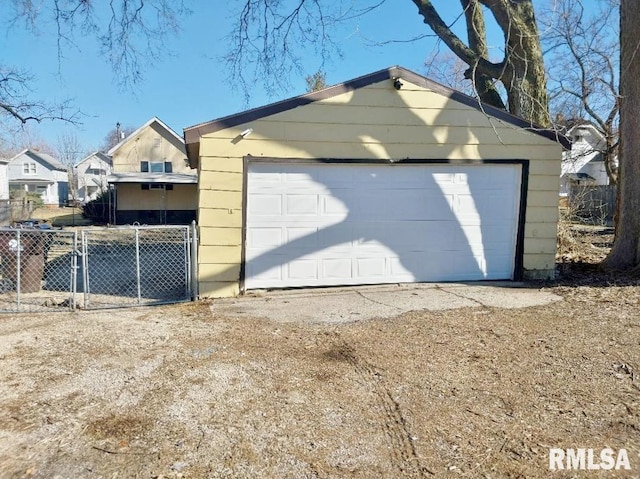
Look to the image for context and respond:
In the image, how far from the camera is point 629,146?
6.56 metres

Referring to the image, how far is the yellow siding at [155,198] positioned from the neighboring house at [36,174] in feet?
77.2

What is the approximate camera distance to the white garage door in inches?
245

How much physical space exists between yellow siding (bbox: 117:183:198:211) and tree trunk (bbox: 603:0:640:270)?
19952 millimetres

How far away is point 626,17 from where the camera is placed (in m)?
6.54

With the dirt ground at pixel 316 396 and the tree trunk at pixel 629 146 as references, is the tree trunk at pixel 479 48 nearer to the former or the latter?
the tree trunk at pixel 629 146

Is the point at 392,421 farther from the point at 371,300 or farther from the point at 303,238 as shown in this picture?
the point at 303,238

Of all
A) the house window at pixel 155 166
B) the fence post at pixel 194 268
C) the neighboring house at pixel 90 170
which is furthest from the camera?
the neighboring house at pixel 90 170

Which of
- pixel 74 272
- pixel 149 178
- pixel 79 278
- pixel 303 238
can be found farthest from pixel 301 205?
pixel 149 178

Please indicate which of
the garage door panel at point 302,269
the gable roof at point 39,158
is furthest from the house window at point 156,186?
the gable roof at point 39,158

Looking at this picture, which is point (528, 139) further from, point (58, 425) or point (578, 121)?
point (578, 121)

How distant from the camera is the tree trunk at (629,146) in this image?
21.0 feet

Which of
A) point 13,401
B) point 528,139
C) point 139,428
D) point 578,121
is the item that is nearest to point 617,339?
point 528,139

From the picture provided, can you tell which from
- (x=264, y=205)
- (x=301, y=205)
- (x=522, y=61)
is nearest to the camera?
(x=264, y=205)

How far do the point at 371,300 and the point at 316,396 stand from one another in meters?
2.92
